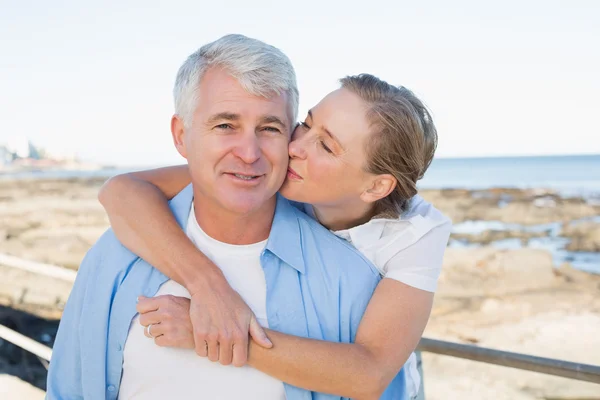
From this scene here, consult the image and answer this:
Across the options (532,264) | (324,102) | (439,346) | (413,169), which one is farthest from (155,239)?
(532,264)

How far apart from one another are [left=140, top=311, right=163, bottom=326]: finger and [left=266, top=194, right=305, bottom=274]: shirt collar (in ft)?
1.32

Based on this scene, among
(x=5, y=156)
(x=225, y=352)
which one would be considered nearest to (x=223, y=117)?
(x=225, y=352)

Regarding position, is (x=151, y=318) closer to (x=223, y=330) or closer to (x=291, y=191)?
(x=223, y=330)

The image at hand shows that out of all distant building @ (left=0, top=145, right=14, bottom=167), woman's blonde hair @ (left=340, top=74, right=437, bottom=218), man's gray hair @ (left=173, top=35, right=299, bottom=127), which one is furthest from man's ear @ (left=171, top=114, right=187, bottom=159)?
distant building @ (left=0, top=145, right=14, bottom=167)

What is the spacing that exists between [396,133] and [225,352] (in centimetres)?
88

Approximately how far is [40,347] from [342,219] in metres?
1.57

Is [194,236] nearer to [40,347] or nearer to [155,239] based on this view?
[155,239]

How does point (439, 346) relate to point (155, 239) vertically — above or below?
below

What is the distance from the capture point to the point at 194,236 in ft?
6.66

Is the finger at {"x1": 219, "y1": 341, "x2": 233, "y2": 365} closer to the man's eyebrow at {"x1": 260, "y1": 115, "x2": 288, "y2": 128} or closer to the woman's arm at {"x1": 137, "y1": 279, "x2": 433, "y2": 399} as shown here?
the woman's arm at {"x1": 137, "y1": 279, "x2": 433, "y2": 399}

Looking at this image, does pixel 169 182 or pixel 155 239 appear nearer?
pixel 155 239

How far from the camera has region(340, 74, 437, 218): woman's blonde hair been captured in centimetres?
189

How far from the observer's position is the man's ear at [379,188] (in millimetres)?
1999

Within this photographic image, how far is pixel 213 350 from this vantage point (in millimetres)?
1605
